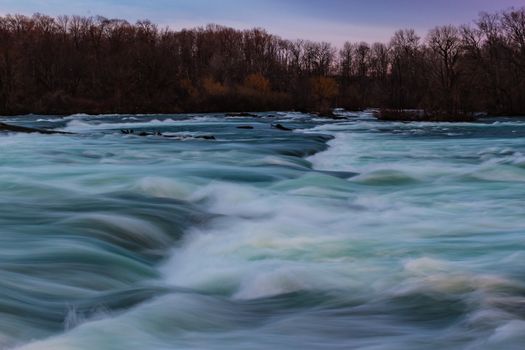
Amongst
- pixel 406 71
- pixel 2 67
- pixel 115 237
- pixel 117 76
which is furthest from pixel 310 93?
pixel 115 237

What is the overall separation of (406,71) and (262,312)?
65.9 metres

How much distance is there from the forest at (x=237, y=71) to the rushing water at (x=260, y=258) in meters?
24.6

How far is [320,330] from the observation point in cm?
354

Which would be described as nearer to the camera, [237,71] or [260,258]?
[260,258]

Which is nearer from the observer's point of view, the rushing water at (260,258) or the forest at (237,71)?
the rushing water at (260,258)

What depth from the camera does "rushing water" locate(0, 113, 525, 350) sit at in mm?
3461

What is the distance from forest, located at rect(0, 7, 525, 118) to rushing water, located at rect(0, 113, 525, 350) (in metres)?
24.6

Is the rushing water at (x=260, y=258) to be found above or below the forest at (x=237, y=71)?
→ below

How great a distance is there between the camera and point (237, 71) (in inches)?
2788

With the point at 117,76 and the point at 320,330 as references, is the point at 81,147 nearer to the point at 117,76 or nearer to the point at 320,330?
the point at 320,330

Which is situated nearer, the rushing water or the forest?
the rushing water

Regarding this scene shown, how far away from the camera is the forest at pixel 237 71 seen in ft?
153

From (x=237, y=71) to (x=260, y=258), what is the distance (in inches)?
2642

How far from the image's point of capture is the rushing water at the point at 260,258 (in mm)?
3461
